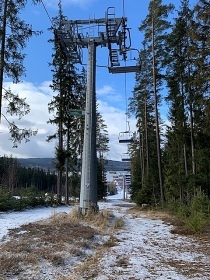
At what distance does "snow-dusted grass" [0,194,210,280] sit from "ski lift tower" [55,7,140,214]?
340cm

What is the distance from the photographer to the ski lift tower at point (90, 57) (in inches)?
539

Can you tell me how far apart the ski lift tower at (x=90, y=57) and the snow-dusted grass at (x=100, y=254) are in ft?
11.1

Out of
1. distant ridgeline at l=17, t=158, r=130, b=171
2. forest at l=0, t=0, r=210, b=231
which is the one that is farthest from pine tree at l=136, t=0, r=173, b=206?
distant ridgeline at l=17, t=158, r=130, b=171

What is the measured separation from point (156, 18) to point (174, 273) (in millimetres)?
22411

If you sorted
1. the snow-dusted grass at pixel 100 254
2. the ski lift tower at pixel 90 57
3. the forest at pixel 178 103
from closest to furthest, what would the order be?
the snow-dusted grass at pixel 100 254
the ski lift tower at pixel 90 57
the forest at pixel 178 103

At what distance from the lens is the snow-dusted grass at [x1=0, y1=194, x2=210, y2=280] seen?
18.5 ft

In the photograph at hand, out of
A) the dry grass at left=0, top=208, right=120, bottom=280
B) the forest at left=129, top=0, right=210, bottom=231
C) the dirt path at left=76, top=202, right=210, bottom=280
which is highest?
the forest at left=129, top=0, right=210, bottom=231

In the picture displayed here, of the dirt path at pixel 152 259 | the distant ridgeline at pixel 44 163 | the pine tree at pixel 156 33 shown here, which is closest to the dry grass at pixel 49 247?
the dirt path at pixel 152 259

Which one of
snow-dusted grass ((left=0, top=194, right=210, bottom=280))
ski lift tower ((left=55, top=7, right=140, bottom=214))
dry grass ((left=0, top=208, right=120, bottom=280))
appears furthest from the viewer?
ski lift tower ((left=55, top=7, right=140, bottom=214))

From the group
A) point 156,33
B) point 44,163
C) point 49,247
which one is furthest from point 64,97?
point 44,163

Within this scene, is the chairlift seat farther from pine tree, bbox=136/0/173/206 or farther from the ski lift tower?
pine tree, bbox=136/0/173/206

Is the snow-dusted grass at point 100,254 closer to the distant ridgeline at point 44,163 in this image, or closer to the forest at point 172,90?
the forest at point 172,90

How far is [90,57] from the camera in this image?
49.7 feet

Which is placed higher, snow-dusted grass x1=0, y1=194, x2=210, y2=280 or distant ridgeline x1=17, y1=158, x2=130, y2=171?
distant ridgeline x1=17, y1=158, x2=130, y2=171
